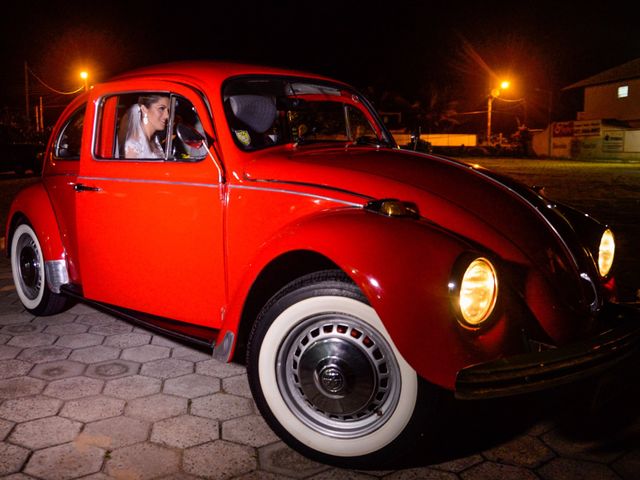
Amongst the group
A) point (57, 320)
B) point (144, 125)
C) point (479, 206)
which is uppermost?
point (144, 125)

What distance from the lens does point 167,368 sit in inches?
140

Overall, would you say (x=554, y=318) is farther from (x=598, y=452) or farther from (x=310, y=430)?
(x=310, y=430)

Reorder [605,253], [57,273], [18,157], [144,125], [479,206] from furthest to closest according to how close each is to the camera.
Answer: [18,157]
[57,273]
[144,125]
[605,253]
[479,206]

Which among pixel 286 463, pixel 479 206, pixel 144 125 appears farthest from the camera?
pixel 144 125

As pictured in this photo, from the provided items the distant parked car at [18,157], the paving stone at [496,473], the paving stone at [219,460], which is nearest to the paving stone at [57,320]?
the paving stone at [219,460]

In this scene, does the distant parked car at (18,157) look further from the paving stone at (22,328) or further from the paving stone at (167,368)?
the paving stone at (167,368)

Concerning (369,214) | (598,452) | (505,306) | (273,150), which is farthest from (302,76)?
(598,452)

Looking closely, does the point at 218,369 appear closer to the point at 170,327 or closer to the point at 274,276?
the point at 170,327

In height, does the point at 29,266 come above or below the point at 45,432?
above

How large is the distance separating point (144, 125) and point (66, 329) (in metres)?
1.72

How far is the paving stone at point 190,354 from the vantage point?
373cm

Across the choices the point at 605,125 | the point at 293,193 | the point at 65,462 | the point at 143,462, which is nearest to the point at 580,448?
the point at 293,193

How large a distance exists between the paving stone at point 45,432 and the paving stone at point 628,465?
2.48 m

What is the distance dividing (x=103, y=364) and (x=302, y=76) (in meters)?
2.23
